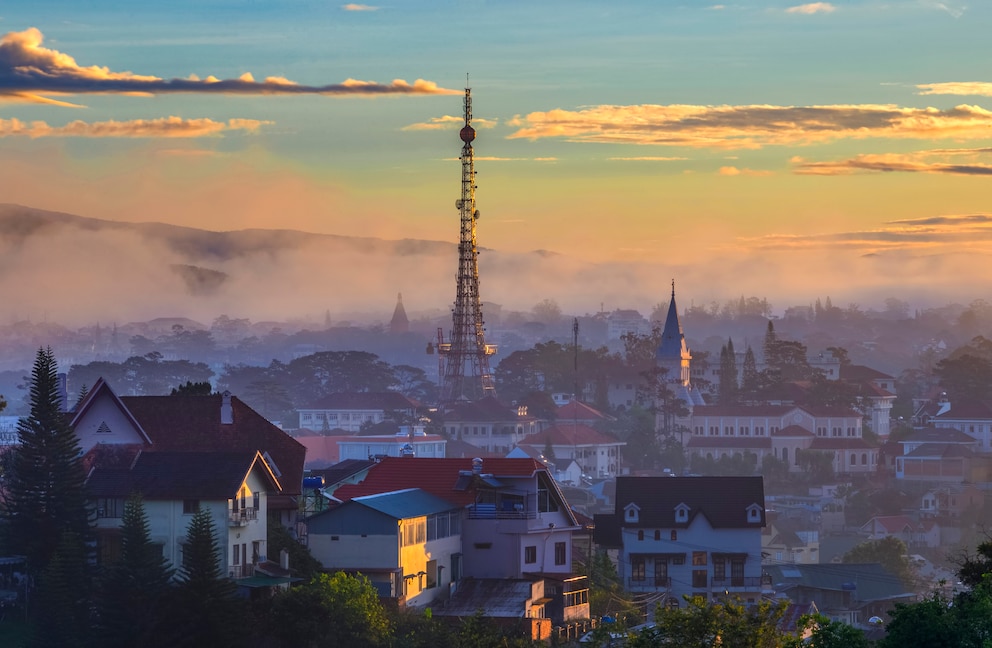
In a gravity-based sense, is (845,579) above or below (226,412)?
below

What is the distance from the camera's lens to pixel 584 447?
5832 inches

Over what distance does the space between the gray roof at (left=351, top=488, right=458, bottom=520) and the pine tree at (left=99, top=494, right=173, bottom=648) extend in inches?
247

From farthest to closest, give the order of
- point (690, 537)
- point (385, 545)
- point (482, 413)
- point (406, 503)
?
point (482, 413) → point (690, 537) → point (406, 503) → point (385, 545)

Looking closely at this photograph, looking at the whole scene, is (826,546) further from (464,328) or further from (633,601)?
(464,328)

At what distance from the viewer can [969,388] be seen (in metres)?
168

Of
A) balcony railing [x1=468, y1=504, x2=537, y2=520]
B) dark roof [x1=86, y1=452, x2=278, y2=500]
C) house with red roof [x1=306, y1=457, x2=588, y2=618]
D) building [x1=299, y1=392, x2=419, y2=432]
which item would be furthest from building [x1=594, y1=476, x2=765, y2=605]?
building [x1=299, y1=392, x2=419, y2=432]

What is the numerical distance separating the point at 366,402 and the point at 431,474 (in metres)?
125

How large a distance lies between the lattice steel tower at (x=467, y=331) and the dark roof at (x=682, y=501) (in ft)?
304

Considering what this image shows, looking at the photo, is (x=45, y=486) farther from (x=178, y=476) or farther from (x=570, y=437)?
(x=570, y=437)

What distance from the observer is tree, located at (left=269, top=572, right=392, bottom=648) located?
4281 centimetres

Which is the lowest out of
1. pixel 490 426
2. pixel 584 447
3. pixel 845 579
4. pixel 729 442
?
pixel 845 579

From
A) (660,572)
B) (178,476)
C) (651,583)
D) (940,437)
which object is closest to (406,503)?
(178,476)

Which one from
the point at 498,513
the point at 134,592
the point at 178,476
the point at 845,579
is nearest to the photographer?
the point at 134,592

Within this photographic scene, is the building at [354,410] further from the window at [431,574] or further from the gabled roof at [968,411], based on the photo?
the window at [431,574]
